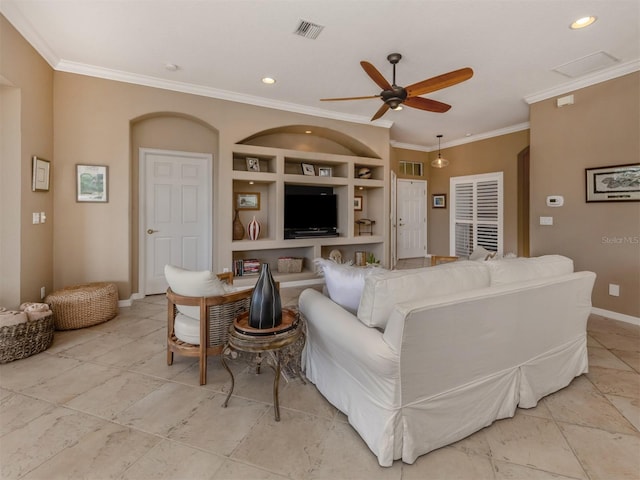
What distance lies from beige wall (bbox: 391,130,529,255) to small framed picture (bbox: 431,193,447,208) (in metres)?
0.07

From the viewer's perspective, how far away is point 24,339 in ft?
8.39

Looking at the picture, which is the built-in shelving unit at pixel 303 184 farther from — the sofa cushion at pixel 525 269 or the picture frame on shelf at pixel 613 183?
the sofa cushion at pixel 525 269

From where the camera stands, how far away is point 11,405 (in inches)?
76.7

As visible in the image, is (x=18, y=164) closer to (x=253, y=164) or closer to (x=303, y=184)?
(x=253, y=164)

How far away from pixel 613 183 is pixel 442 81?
2602 millimetres

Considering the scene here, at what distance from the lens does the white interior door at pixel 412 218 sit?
7.31 m

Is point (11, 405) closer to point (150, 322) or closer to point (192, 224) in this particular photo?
point (150, 322)

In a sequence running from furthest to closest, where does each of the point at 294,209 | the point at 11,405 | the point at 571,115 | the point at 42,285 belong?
the point at 294,209 < the point at 571,115 < the point at 42,285 < the point at 11,405

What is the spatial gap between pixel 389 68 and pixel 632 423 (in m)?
3.65

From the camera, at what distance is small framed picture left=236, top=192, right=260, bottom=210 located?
5.09m

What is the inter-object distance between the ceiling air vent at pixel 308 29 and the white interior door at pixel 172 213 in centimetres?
247

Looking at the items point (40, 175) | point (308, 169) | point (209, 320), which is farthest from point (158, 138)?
point (209, 320)

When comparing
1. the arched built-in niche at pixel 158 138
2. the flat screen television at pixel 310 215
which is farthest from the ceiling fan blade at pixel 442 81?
the arched built-in niche at pixel 158 138

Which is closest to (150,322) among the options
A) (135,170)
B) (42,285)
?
(42,285)
